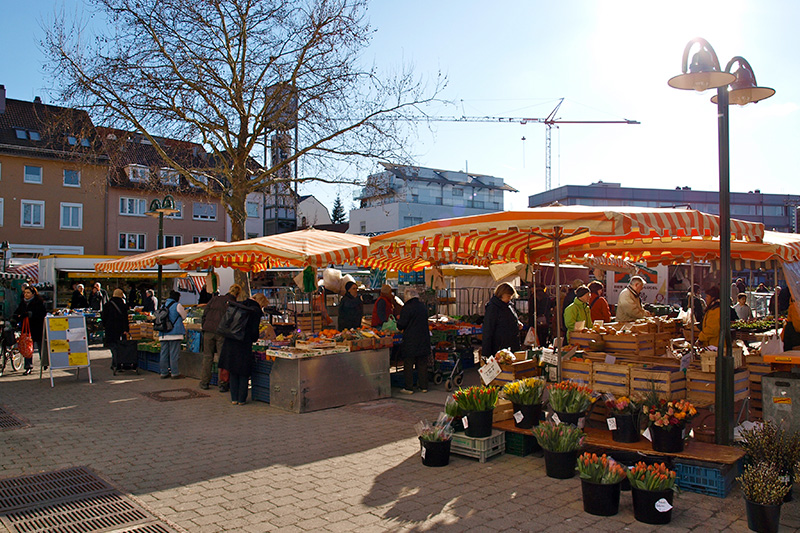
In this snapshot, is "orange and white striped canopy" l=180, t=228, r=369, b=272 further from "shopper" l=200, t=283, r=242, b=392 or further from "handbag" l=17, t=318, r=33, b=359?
"handbag" l=17, t=318, r=33, b=359

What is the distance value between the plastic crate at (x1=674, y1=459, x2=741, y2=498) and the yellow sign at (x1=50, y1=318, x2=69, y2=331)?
1048 centimetres

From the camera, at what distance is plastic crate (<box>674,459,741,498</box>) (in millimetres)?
4855

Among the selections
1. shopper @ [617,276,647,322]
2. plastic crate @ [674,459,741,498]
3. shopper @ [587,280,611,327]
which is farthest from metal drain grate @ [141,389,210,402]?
shopper @ [617,276,647,322]

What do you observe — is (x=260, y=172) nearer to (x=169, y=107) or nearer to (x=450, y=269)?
(x=169, y=107)

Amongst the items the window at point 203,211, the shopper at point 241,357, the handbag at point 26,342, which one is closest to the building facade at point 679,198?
the window at point 203,211

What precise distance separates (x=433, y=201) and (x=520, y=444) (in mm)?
59413

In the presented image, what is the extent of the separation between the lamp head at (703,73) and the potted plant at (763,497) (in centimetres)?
332

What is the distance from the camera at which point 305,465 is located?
593 centimetres

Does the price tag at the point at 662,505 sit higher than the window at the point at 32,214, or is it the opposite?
the window at the point at 32,214

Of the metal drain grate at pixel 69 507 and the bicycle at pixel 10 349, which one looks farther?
the bicycle at pixel 10 349

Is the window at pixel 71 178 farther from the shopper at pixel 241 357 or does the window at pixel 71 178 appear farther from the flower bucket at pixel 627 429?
the flower bucket at pixel 627 429

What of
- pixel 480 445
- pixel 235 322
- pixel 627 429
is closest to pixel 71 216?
pixel 235 322

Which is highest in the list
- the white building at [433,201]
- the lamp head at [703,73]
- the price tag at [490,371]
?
the white building at [433,201]

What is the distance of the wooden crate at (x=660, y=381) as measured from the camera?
5.89 meters
